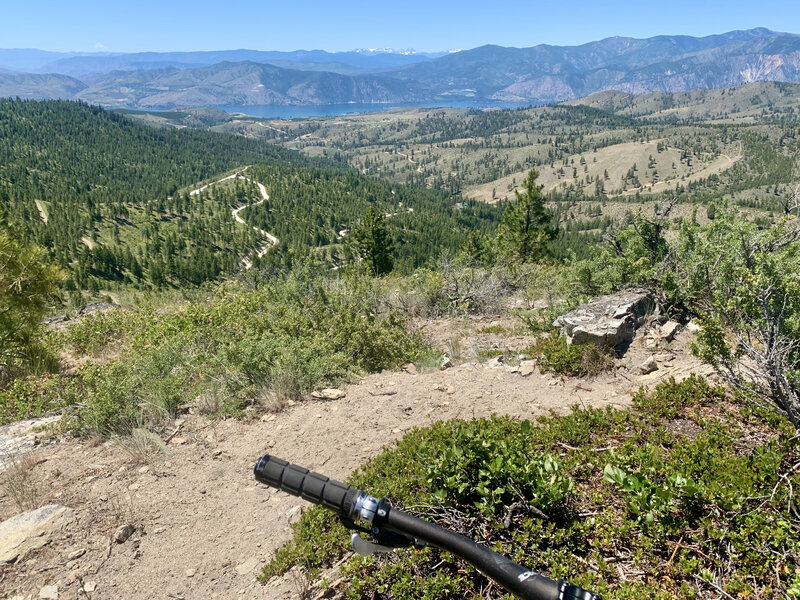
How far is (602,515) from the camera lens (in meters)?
3.49

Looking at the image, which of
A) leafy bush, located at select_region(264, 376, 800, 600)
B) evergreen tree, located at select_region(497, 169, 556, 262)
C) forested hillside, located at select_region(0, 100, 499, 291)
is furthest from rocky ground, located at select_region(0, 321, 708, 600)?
forested hillside, located at select_region(0, 100, 499, 291)

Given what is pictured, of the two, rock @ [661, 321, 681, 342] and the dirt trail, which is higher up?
rock @ [661, 321, 681, 342]

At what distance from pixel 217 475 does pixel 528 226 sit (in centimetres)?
3285

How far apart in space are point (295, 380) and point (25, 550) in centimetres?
380

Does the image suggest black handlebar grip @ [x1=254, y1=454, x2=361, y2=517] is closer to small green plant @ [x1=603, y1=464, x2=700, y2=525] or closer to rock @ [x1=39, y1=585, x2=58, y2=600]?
small green plant @ [x1=603, y1=464, x2=700, y2=525]

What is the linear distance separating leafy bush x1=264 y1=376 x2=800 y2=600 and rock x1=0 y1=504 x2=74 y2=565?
2543 millimetres

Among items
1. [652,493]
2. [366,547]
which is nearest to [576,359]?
[652,493]

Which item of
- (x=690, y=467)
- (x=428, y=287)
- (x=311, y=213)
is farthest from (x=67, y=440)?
(x=311, y=213)

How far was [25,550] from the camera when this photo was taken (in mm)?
4176

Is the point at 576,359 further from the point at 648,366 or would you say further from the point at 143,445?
the point at 143,445

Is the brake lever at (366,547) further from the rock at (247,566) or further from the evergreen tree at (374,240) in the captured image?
the evergreen tree at (374,240)

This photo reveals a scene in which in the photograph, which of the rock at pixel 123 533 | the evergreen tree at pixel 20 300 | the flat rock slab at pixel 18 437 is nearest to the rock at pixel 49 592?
the rock at pixel 123 533

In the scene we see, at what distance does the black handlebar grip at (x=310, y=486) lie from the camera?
2.09m

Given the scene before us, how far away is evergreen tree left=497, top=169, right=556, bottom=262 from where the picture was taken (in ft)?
110
